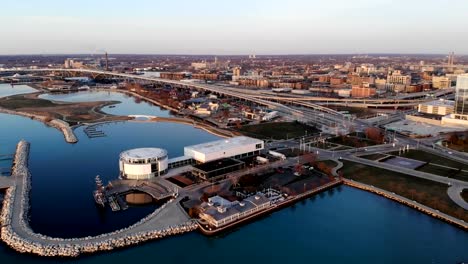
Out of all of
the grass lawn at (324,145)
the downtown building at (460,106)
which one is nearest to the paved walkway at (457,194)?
the grass lawn at (324,145)

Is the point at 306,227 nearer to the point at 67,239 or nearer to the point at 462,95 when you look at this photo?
the point at 67,239

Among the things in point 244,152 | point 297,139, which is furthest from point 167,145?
point 297,139

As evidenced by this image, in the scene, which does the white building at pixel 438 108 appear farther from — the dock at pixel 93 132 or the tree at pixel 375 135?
the dock at pixel 93 132

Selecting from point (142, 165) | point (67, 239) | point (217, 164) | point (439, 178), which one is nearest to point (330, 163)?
point (439, 178)

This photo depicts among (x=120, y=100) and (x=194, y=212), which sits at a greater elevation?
(x=120, y=100)

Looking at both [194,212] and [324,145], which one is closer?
[194,212]

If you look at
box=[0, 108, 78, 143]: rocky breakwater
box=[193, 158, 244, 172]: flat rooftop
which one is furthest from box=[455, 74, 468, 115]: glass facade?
box=[0, 108, 78, 143]: rocky breakwater

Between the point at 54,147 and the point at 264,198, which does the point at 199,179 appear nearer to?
the point at 264,198
